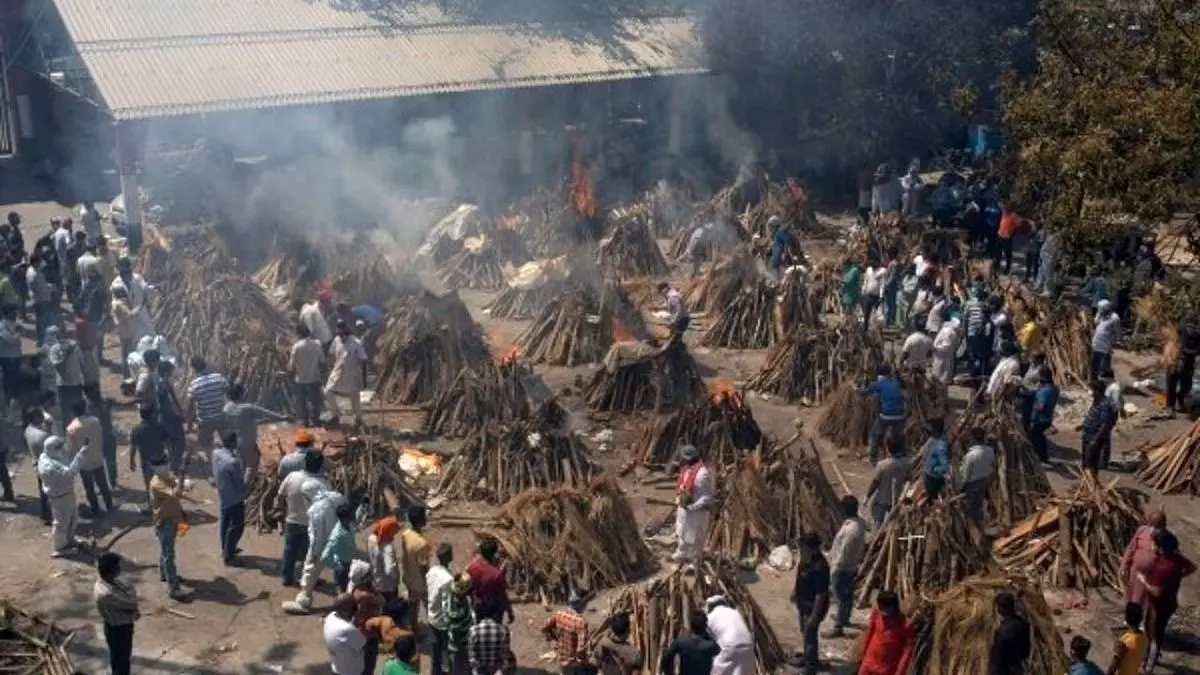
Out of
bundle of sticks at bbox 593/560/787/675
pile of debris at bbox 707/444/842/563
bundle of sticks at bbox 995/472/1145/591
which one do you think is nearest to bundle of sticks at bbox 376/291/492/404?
pile of debris at bbox 707/444/842/563

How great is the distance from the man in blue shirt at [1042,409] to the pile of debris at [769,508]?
3.37m

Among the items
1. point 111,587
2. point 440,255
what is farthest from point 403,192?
point 111,587

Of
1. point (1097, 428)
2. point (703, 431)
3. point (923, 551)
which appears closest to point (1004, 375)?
point (1097, 428)

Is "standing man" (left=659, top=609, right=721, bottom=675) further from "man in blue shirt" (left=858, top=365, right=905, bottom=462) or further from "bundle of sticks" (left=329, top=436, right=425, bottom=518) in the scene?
"man in blue shirt" (left=858, top=365, right=905, bottom=462)

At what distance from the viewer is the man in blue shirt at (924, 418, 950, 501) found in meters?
13.5

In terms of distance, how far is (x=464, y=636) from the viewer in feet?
36.2

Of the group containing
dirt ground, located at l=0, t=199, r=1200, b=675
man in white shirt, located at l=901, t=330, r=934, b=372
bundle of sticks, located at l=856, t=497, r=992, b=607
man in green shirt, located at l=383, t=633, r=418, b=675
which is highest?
man in white shirt, located at l=901, t=330, r=934, b=372

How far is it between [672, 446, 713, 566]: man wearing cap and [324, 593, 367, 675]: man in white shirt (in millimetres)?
3723

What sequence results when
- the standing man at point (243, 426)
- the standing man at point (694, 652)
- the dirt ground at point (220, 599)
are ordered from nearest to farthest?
the standing man at point (694, 652) → the dirt ground at point (220, 599) → the standing man at point (243, 426)

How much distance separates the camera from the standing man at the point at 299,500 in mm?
12789

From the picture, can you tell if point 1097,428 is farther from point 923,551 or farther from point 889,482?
point 923,551

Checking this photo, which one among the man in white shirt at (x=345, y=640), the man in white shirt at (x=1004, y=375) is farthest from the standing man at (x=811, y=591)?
the man in white shirt at (x=1004, y=375)

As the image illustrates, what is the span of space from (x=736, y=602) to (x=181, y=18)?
21679 mm

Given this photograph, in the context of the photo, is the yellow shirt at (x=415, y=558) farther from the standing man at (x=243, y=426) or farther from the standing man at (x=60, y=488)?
the standing man at (x=60, y=488)
